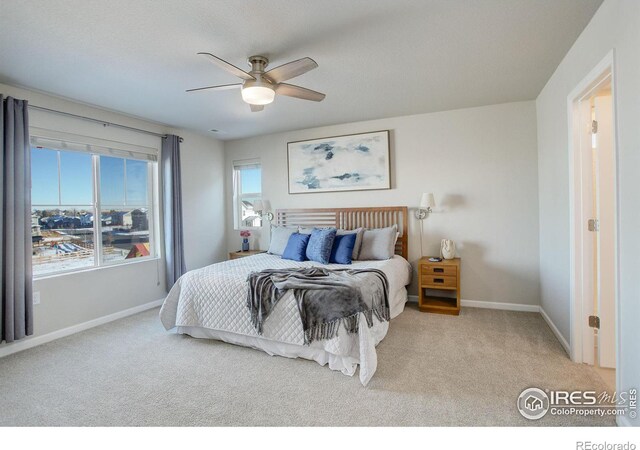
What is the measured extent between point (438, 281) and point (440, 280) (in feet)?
0.09

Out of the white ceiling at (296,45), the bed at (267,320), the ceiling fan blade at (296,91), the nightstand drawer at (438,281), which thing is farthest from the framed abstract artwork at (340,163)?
the ceiling fan blade at (296,91)

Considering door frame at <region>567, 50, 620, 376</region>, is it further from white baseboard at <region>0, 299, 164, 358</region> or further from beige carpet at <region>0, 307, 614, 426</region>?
white baseboard at <region>0, 299, 164, 358</region>

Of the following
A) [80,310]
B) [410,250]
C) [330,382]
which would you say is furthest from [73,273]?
[410,250]

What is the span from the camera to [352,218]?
468cm

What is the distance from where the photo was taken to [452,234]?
421cm

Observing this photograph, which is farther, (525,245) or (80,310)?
(525,245)

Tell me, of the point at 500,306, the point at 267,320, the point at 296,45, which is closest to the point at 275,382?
the point at 267,320

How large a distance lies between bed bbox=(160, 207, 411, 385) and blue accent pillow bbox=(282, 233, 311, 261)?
116 mm

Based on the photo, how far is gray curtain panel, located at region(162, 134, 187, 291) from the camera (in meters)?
4.48
